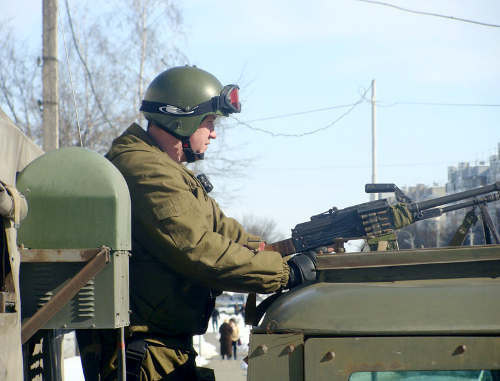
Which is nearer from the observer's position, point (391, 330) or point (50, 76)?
point (391, 330)

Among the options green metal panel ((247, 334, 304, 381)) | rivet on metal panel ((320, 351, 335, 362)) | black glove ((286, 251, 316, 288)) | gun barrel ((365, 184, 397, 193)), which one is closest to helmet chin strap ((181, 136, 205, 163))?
black glove ((286, 251, 316, 288))

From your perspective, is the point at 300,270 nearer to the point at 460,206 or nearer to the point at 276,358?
the point at 276,358

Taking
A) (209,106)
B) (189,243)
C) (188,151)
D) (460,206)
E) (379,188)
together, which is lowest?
(189,243)

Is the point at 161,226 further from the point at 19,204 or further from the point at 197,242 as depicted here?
the point at 19,204

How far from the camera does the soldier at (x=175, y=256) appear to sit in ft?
9.36

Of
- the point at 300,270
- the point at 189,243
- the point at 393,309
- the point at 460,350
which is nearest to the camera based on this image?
the point at 460,350

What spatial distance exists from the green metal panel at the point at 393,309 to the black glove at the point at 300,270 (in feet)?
2.06

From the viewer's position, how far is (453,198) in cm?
434

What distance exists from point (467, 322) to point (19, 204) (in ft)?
4.59

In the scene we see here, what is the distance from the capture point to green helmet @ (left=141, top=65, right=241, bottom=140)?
11.0 feet

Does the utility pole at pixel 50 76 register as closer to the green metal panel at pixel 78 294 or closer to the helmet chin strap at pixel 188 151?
the helmet chin strap at pixel 188 151

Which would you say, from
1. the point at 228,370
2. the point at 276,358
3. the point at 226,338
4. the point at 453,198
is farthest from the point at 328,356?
the point at 226,338

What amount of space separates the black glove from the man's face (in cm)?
72

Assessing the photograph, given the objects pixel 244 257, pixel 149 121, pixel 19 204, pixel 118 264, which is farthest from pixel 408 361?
pixel 149 121
